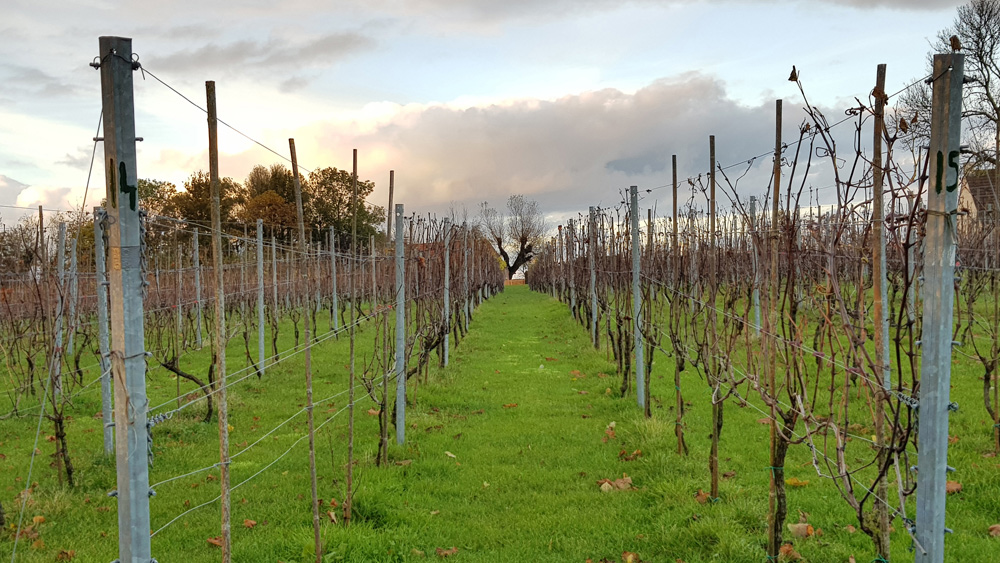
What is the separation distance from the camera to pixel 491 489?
18.7 ft

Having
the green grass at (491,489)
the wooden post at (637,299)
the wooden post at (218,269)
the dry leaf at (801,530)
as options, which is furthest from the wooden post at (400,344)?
the dry leaf at (801,530)

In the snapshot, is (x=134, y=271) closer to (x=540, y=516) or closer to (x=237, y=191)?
(x=540, y=516)

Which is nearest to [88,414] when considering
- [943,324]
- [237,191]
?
[943,324]

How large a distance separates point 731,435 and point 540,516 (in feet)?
9.39

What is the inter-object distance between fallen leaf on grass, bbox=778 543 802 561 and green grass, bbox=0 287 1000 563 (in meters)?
0.12

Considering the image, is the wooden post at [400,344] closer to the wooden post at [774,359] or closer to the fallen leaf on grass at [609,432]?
the fallen leaf on grass at [609,432]

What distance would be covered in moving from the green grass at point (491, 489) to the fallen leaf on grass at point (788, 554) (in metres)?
0.12

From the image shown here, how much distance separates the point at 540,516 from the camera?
507cm

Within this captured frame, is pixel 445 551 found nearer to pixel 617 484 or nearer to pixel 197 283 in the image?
pixel 617 484

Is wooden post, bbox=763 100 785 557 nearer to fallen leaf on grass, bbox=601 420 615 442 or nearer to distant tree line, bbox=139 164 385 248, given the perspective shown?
fallen leaf on grass, bbox=601 420 615 442

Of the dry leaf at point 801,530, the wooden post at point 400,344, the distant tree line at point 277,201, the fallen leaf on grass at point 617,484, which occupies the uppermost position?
the distant tree line at point 277,201

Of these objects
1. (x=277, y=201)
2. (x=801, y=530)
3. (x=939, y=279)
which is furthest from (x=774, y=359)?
(x=277, y=201)

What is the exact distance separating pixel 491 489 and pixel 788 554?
7.93ft

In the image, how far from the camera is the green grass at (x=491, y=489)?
4.48m
